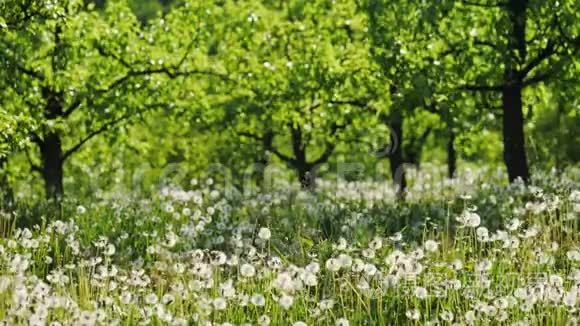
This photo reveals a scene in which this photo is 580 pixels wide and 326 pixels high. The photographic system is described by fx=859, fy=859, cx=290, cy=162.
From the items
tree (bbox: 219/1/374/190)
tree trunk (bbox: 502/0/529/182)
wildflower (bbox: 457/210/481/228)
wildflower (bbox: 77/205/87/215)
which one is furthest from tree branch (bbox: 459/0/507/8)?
wildflower (bbox: 77/205/87/215)

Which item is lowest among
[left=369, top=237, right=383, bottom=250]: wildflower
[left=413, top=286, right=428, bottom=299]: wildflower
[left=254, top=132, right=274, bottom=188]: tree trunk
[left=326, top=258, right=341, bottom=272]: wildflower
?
[left=413, top=286, right=428, bottom=299]: wildflower

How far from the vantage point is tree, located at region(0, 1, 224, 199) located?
17.5 m

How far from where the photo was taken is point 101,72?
1862 cm

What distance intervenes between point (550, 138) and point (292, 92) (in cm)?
1267

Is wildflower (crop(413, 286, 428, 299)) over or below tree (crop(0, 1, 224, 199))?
below

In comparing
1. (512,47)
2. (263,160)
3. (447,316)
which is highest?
(512,47)

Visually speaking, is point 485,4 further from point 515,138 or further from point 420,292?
point 420,292

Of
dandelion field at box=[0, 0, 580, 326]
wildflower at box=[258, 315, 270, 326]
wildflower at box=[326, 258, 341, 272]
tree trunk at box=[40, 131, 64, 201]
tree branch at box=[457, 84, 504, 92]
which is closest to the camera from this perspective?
wildflower at box=[258, 315, 270, 326]

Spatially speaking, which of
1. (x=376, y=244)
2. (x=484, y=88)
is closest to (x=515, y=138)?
(x=484, y=88)

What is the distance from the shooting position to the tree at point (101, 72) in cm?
1752

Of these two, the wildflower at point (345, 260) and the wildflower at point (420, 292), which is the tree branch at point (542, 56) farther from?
the wildflower at point (420, 292)

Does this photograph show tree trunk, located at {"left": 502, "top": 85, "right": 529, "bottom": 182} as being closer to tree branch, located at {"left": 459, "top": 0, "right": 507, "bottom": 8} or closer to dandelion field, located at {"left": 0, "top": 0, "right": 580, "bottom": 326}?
dandelion field, located at {"left": 0, "top": 0, "right": 580, "bottom": 326}

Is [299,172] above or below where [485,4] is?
below

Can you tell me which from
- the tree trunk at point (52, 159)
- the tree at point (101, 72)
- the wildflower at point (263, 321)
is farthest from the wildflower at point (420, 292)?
the tree trunk at point (52, 159)
